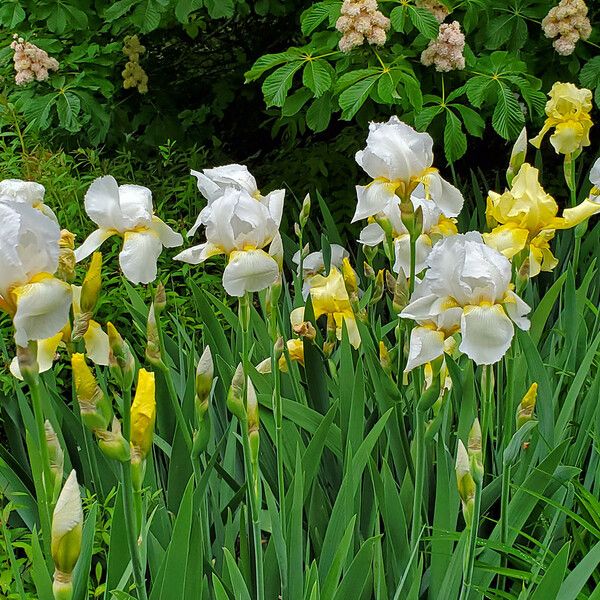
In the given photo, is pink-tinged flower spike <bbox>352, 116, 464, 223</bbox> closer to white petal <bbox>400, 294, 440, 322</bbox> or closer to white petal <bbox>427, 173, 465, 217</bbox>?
white petal <bbox>427, 173, 465, 217</bbox>

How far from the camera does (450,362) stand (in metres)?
1.47

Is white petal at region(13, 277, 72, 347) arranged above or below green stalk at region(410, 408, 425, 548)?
above

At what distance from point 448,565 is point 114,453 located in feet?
2.25

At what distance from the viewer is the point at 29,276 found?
2.98ft

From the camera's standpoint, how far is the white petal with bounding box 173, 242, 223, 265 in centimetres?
127

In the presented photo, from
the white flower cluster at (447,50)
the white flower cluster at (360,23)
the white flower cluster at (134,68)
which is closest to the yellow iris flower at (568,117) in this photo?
the white flower cluster at (447,50)

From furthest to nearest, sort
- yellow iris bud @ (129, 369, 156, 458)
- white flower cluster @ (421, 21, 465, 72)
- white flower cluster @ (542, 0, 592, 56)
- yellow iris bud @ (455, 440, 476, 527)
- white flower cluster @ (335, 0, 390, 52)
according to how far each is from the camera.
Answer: white flower cluster @ (542, 0, 592, 56)
white flower cluster @ (421, 21, 465, 72)
white flower cluster @ (335, 0, 390, 52)
yellow iris bud @ (455, 440, 476, 527)
yellow iris bud @ (129, 369, 156, 458)

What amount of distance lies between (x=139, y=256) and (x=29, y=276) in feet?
1.38

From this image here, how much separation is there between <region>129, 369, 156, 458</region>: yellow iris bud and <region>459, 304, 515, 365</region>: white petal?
0.43m

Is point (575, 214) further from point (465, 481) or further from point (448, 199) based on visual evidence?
point (465, 481)

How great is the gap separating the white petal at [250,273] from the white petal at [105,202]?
25 centimetres

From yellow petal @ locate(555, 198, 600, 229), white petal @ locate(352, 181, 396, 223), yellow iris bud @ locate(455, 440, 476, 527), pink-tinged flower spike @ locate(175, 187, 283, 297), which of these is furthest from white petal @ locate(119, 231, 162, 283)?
yellow petal @ locate(555, 198, 600, 229)

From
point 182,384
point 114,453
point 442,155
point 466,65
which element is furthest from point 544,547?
point 442,155

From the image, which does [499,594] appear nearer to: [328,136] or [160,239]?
[160,239]
